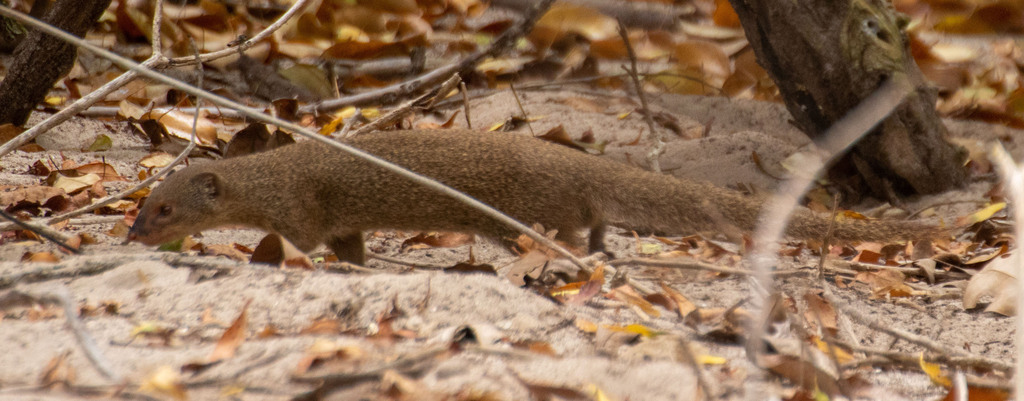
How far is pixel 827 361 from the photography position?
1.44 metres

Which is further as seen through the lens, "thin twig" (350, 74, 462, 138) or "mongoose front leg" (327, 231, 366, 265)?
"thin twig" (350, 74, 462, 138)

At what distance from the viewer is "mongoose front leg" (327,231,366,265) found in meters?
2.97

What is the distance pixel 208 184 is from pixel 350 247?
528 mm

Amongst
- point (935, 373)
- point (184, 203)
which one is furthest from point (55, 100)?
point (935, 373)

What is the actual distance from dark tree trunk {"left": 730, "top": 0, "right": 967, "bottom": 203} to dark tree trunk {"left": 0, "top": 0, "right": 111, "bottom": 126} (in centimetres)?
234

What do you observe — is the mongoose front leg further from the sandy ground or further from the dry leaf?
the dry leaf

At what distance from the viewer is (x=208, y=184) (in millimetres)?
2787

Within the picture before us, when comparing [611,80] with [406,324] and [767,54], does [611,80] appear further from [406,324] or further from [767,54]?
[406,324]

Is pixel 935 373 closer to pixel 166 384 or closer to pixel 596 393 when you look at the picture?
pixel 596 393

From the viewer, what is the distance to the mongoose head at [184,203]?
2713 millimetres

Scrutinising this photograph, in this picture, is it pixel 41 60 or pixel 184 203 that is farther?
pixel 41 60

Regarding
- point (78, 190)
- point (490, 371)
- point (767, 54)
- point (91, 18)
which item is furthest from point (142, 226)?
point (767, 54)

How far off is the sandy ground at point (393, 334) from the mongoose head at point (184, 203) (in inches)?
13.4

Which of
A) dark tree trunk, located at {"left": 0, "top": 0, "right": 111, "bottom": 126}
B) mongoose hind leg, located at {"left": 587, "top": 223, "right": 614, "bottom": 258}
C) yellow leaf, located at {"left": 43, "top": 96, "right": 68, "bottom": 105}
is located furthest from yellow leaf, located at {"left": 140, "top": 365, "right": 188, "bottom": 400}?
yellow leaf, located at {"left": 43, "top": 96, "right": 68, "bottom": 105}
